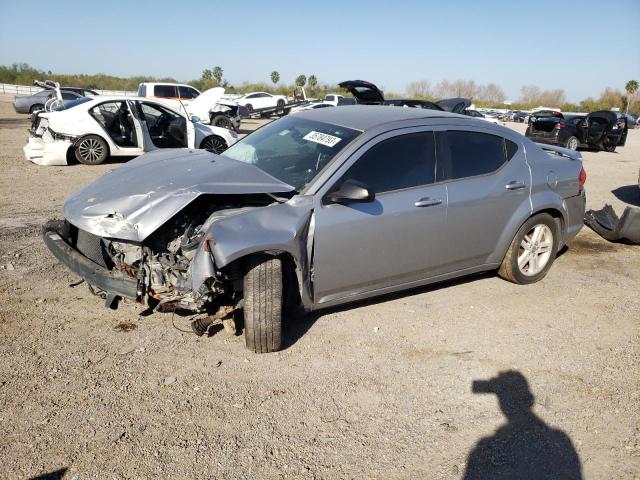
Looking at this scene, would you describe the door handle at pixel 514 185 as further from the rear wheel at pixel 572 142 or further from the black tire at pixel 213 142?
the rear wheel at pixel 572 142

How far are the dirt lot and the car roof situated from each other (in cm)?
157

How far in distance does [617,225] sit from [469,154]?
3.48m

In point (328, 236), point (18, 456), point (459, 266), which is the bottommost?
point (18, 456)

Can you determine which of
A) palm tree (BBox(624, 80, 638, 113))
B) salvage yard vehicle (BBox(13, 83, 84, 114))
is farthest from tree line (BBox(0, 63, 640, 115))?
salvage yard vehicle (BBox(13, 83, 84, 114))

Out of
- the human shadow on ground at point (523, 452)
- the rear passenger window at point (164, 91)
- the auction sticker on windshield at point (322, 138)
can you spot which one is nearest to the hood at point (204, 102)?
the auction sticker on windshield at point (322, 138)

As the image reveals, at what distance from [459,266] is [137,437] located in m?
2.93

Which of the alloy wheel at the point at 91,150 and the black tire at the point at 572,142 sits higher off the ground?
the black tire at the point at 572,142

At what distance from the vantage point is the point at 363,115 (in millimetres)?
4340

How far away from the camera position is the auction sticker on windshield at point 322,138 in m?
3.93

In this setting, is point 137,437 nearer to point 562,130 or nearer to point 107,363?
point 107,363

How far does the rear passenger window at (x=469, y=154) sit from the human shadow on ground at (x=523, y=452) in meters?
1.93

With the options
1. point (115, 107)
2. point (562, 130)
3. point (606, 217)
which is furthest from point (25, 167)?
point (562, 130)

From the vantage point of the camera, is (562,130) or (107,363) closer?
(107,363)

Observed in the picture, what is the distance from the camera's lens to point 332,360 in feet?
11.6
